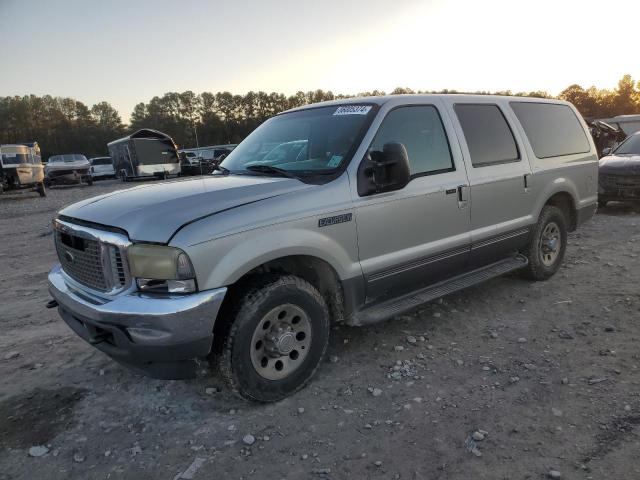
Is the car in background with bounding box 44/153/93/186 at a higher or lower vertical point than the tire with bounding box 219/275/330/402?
higher

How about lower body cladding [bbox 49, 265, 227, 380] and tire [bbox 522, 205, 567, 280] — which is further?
tire [bbox 522, 205, 567, 280]

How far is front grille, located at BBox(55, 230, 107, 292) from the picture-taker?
2.78m

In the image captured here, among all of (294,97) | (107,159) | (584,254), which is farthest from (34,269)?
(294,97)

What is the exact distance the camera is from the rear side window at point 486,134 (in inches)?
161

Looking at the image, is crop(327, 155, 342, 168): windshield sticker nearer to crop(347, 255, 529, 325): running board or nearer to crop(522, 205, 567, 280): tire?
crop(347, 255, 529, 325): running board

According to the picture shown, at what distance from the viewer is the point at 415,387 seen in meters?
3.13

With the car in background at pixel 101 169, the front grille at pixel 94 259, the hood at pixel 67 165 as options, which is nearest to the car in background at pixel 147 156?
the hood at pixel 67 165

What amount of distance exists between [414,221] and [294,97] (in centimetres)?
9217

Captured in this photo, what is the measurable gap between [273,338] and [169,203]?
1.04 metres

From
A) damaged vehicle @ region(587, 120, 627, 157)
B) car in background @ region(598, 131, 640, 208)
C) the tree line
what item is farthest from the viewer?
the tree line

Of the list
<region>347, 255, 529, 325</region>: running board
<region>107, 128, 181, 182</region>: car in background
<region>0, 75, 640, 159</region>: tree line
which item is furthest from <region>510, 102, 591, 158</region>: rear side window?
<region>0, 75, 640, 159</region>: tree line

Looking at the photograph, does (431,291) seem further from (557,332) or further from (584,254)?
(584,254)

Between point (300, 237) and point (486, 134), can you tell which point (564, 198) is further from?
point (300, 237)

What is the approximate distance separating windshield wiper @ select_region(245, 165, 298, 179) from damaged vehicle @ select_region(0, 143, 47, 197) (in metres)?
19.2
